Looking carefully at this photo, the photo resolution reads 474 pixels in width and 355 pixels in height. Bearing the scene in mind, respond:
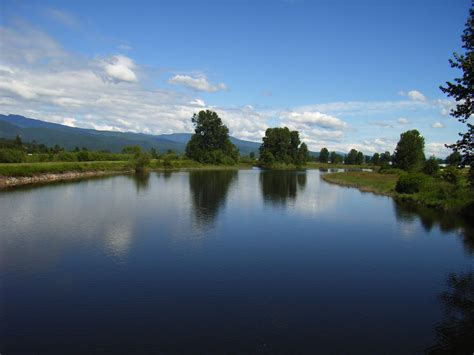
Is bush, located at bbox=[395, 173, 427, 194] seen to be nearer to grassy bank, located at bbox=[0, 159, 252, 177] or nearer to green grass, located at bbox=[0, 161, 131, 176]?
grassy bank, located at bbox=[0, 159, 252, 177]

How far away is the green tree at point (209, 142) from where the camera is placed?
153625mm

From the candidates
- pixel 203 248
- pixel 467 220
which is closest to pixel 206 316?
pixel 203 248

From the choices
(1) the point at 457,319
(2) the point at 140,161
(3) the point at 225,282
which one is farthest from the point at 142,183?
(1) the point at 457,319

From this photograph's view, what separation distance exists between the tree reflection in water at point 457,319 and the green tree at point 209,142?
13465cm

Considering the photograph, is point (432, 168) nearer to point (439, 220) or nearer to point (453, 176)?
point (453, 176)

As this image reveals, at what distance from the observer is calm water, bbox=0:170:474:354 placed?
14164 millimetres

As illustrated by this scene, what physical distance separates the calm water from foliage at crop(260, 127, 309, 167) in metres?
134

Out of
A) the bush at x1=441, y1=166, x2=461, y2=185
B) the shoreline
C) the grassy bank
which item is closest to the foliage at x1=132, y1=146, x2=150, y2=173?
the grassy bank

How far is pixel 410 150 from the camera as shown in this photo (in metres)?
108

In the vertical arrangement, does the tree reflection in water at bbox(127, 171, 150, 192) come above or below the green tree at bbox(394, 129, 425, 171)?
below

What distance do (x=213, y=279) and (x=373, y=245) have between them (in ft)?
50.8

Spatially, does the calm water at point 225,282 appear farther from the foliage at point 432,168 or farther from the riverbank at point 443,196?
the foliage at point 432,168

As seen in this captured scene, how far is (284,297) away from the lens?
18156 mm

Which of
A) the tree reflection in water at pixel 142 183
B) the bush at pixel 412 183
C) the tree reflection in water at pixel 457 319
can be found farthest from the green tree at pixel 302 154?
the tree reflection in water at pixel 457 319
